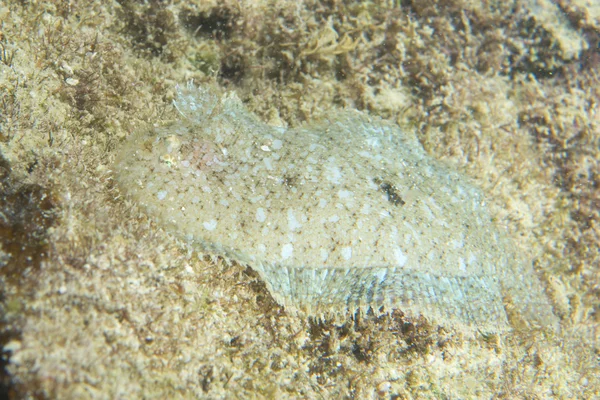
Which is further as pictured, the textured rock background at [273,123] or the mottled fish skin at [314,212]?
the mottled fish skin at [314,212]

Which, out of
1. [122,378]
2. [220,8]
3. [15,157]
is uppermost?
[220,8]

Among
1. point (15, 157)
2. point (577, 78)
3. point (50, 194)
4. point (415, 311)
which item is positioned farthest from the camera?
point (577, 78)

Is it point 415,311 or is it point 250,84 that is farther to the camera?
point 250,84

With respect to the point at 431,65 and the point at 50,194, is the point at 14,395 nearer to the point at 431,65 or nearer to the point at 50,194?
the point at 50,194

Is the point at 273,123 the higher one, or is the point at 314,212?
the point at 314,212

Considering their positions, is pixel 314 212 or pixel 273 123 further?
pixel 273 123

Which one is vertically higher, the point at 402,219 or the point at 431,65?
the point at 431,65

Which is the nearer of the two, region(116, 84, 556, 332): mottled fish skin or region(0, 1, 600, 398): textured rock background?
region(0, 1, 600, 398): textured rock background

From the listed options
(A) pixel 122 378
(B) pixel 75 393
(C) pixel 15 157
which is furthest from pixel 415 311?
(C) pixel 15 157
